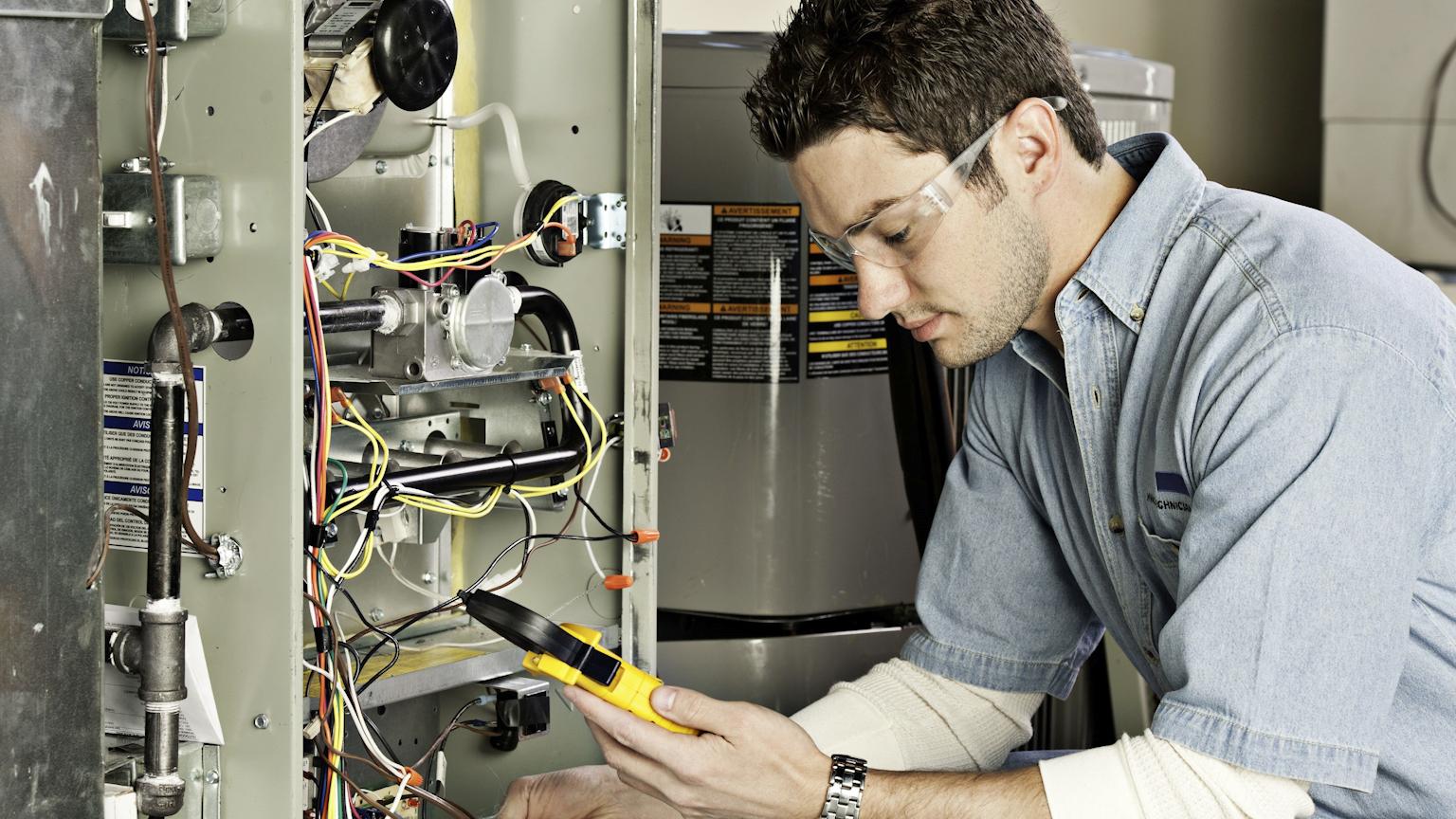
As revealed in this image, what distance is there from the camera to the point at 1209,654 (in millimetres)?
1175

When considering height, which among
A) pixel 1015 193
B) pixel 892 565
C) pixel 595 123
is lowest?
pixel 892 565

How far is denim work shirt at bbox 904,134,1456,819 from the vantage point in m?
1.14

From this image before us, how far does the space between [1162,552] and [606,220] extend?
0.72 m

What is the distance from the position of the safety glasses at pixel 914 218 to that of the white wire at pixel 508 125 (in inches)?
19.6

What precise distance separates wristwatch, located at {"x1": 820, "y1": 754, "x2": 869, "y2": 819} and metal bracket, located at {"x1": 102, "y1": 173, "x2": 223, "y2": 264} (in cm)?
70

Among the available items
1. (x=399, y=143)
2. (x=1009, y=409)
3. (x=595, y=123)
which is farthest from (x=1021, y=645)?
(x=399, y=143)

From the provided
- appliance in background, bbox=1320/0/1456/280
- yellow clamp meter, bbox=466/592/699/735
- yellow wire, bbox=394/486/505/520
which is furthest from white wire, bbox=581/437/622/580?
appliance in background, bbox=1320/0/1456/280

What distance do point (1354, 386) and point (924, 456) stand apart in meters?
1.12

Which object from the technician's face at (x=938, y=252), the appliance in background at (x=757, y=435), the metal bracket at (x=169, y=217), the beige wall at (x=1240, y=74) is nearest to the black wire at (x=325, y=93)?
the metal bracket at (x=169, y=217)

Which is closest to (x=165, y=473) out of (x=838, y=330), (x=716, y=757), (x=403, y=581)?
(x=716, y=757)

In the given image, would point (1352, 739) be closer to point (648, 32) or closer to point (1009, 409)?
point (1009, 409)

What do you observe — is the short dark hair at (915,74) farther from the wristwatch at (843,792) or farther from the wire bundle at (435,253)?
the wristwatch at (843,792)

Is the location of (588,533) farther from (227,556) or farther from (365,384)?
(227,556)

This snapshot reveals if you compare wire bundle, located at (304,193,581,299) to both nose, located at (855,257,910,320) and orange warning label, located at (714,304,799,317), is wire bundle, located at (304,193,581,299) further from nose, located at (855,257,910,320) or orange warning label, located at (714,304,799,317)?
orange warning label, located at (714,304,799,317)
